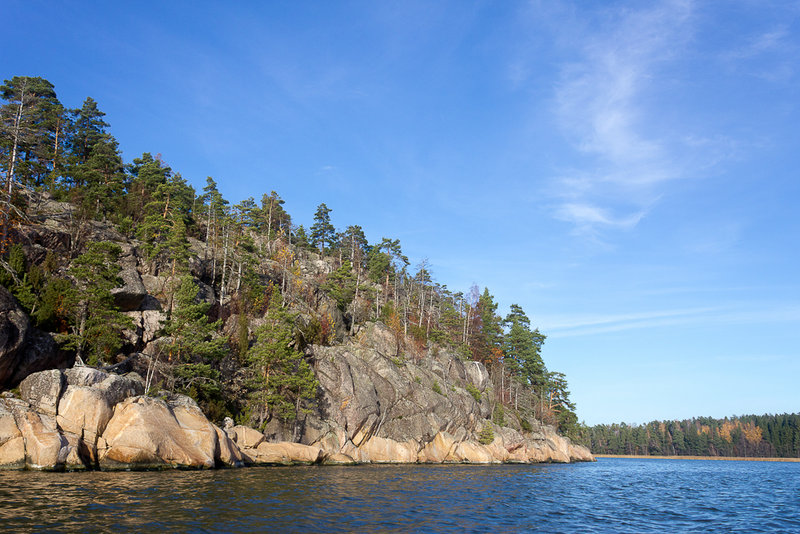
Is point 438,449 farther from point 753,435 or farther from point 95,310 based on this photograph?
point 753,435

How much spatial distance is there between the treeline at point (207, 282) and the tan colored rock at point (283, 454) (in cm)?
371

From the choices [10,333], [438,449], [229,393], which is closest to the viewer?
[10,333]

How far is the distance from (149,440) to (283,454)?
47.8 feet

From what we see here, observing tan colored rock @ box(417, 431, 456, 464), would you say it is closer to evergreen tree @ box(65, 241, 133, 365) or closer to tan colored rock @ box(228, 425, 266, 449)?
tan colored rock @ box(228, 425, 266, 449)

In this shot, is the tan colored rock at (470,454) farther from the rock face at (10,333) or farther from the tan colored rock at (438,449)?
the rock face at (10,333)

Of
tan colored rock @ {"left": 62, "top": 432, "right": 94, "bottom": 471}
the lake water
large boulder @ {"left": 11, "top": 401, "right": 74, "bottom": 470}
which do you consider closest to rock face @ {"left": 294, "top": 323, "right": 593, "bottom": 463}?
the lake water

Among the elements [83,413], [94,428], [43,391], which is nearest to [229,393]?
[94,428]

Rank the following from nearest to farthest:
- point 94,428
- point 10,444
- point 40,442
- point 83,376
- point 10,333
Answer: point 10,444
point 40,442
point 94,428
point 83,376
point 10,333

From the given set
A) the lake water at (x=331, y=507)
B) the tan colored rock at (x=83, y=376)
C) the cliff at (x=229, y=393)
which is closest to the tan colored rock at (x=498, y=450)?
the cliff at (x=229, y=393)

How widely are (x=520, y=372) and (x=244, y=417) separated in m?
70.5

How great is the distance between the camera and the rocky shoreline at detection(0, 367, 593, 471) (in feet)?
88.4

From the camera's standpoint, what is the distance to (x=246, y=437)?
41969 millimetres

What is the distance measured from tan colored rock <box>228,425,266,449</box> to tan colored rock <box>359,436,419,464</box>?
47.5 feet

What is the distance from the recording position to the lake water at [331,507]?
1594 centimetres
